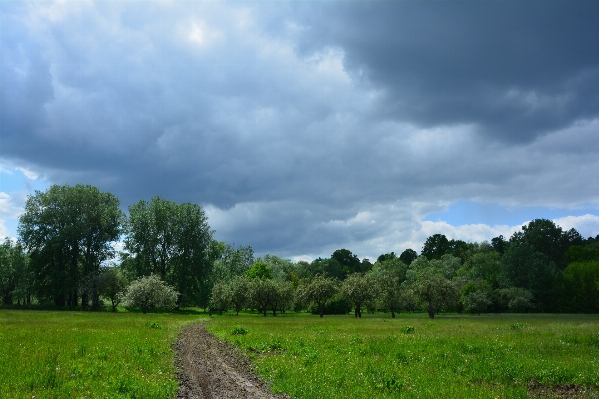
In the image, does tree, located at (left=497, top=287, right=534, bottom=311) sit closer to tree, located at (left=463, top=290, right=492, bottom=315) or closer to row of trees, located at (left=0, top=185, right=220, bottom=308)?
tree, located at (left=463, top=290, right=492, bottom=315)

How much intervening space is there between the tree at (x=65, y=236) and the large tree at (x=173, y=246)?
629 centimetres

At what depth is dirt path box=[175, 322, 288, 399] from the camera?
1298cm

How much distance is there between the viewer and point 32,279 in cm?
8231

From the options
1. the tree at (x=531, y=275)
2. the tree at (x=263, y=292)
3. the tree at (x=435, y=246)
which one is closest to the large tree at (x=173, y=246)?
the tree at (x=263, y=292)

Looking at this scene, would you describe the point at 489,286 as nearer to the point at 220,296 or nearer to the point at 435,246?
the point at 220,296

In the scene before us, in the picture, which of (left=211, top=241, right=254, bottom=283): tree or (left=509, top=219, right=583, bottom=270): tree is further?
(left=211, top=241, right=254, bottom=283): tree

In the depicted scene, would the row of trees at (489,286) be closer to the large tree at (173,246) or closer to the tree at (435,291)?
the tree at (435,291)

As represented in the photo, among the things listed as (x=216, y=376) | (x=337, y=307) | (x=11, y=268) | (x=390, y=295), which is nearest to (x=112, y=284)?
(x=11, y=268)

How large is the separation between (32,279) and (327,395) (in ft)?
298

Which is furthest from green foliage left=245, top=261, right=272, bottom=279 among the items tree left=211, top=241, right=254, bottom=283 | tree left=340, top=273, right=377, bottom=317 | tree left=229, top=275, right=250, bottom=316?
tree left=340, top=273, right=377, bottom=317

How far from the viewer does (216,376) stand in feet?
51.5

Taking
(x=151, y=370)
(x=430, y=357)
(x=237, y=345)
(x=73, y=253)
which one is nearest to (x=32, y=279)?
(x=73, y=253)

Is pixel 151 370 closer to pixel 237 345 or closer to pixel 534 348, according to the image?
pixel 237 345

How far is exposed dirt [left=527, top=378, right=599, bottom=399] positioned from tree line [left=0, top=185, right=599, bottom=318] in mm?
60590
